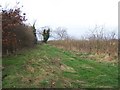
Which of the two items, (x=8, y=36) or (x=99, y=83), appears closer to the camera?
(x=99, y=83)

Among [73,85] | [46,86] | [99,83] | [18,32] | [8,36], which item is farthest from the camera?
[18,32]

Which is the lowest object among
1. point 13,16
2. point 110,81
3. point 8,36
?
point 110,81

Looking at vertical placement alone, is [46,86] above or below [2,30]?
below

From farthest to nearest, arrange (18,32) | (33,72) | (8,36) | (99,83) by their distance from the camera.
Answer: (18,32), (8,36), (33,72), (99,83)

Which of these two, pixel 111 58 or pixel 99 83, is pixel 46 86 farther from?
pixel 111 58

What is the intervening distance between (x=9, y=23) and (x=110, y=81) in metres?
5.76

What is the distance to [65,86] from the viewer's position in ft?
33.2

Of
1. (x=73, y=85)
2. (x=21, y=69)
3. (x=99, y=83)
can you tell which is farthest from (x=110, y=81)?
(x=21, y=69)

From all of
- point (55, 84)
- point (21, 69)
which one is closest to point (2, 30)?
point (21, 69)

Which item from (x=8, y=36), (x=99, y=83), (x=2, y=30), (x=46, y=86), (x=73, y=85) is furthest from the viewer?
(x=8, y=36)

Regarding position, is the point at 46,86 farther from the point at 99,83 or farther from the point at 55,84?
the point at 99,83

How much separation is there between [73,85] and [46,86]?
1.25 meters

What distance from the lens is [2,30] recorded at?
13.2 m

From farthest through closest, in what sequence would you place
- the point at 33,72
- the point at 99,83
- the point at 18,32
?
the point at 18,32 < the point at 33,72 < the point at 99,83
